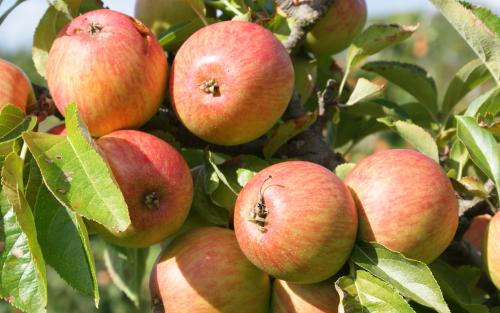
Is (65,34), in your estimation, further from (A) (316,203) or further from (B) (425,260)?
(B) (425,260)

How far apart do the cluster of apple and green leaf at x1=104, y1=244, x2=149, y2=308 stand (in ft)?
1.00

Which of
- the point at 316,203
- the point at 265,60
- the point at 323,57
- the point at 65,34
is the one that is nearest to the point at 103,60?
the point at 65,34

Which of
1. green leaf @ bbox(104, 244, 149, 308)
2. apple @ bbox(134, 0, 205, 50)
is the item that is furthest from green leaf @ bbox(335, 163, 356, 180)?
green leaf @ bbox(104, 244, 149, 308)

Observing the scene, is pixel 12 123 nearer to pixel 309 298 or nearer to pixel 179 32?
pixel 179 32

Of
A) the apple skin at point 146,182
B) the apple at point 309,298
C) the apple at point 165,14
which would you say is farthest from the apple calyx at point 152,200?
the apple at point 165,14

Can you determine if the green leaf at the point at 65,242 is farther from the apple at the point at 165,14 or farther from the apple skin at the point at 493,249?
the apple skin at the point at 493,249

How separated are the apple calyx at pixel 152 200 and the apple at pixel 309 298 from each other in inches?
9.0

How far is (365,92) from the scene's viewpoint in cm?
125

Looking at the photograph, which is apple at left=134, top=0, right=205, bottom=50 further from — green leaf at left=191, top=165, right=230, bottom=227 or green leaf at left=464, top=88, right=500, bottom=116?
green leaf at left=464, top=88, right=500, bottom=116

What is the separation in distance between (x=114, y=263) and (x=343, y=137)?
1.95 feet

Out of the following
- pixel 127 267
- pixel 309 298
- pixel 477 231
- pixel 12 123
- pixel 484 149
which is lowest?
pixel 127 267

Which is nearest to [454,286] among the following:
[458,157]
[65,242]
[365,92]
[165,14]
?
[458,157]

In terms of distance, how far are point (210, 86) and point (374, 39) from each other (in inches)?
15.6

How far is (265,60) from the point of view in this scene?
1.01 meters
